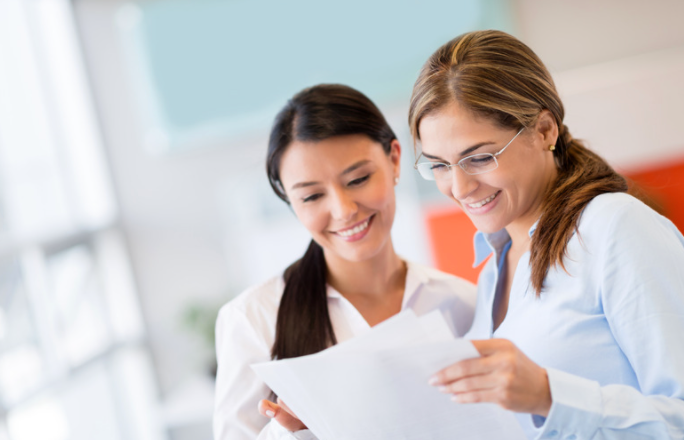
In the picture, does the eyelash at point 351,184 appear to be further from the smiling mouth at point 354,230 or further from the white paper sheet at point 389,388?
the white paper sheet at point 389,388

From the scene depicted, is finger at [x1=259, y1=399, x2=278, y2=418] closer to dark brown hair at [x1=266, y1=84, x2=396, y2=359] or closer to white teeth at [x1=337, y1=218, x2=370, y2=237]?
dark brown hair at [x1=266, y1=84, x2=396, y2=359]

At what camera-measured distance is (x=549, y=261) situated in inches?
45.6

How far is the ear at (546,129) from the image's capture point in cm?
123

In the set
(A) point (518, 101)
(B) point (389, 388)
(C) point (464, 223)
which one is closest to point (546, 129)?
(A) point (518, 101)

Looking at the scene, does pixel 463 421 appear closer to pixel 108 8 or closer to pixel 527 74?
pixel 527 74

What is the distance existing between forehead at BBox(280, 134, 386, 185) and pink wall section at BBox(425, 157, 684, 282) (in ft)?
5.64

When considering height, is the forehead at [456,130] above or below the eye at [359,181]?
above

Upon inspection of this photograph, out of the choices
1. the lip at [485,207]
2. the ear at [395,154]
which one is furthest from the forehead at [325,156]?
the lip at [485,207]

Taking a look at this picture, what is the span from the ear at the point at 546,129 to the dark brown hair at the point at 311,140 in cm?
46

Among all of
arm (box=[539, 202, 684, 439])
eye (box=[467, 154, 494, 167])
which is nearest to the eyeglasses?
eye (box=[467, 154, 494, 167])

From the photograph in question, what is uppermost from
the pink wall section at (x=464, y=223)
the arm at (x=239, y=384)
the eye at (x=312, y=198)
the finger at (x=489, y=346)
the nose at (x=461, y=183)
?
the nose at (x=461, y=183)

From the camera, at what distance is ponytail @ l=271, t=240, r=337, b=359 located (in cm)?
153

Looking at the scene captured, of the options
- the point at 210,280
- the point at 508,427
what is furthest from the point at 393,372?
the point at 210,280

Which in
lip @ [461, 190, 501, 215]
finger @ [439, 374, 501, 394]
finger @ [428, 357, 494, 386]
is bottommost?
finger @ [439, 374, 501, 394]
